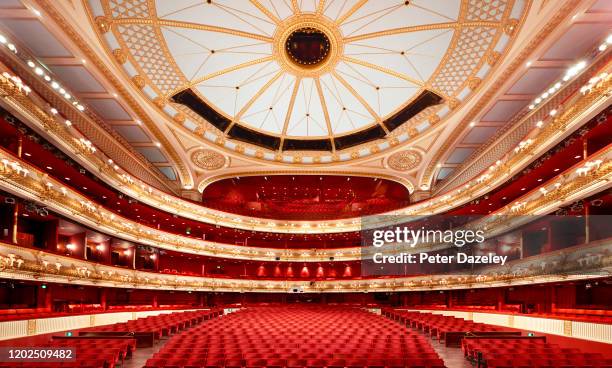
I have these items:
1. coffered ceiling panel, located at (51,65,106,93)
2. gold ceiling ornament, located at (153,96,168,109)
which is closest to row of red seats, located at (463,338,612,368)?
coffered ceiling panel, located at (51,65,106,93)

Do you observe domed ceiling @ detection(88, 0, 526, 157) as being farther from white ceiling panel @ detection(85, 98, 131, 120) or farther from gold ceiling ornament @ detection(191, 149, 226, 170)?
gold ceiling ornament @ detection(191, 149, 226, 170)

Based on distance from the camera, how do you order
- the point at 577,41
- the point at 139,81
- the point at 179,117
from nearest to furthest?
the point at 577,41 → the point at 139,81 → the point at 179,117

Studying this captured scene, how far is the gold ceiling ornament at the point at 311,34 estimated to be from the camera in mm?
18453

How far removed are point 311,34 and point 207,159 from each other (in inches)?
516

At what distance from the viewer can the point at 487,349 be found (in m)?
9.46

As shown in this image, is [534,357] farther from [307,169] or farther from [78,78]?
[307,169]

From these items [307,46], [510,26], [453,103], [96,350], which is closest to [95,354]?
[96,350]

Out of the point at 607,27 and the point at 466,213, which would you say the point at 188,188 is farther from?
the point at 607,27

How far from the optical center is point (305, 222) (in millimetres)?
35438

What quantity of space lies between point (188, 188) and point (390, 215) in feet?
53.1

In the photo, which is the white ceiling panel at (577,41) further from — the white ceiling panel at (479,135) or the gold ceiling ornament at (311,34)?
the gold ceiling ornament at (311,34)

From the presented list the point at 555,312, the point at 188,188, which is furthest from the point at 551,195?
the point at 188,188

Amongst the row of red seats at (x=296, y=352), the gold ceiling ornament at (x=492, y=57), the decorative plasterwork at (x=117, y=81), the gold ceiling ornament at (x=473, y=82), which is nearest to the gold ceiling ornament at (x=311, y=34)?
the gold ceiling ornament at (x=473, y=82)

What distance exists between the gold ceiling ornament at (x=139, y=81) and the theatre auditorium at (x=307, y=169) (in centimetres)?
24
